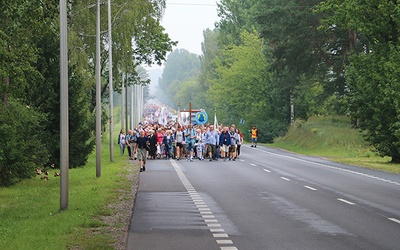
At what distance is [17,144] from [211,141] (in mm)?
20566

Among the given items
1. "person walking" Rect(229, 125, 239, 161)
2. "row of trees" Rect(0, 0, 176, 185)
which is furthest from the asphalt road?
"person walking" Rect(229, 125, 239, 161)

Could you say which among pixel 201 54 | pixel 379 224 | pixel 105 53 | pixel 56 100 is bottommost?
pixel 379 224

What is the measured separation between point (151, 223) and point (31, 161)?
1294cm

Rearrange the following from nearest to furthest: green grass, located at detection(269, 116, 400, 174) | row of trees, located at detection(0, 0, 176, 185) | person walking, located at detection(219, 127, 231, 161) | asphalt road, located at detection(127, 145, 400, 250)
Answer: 1. asphalt road, located at detection(127, 145, 400, 250)
2. row of trees, located at detection(0, 0, 176, 185)
3. person walking, located at detection(219, 127, 231, 161)
4. green grass, located at detection(269, 116, 400, 174)

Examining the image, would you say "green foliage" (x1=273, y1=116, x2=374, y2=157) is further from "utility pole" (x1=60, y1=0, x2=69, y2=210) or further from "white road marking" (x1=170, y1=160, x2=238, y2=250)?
"utility pole" (x1=60, y1=0, x2=69, y2=210)

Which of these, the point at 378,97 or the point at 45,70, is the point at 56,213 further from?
the point at 378,97

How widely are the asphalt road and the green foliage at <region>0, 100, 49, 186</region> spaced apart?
375 cm

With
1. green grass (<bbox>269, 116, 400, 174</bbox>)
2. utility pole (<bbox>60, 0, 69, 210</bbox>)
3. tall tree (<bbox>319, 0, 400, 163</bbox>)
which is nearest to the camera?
utility pole (<bbox>60, 0, 69, 210</bbox>)

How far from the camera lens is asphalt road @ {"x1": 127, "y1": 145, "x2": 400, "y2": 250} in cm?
1330

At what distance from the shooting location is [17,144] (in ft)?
86.1

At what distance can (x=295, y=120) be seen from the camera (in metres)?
81.7

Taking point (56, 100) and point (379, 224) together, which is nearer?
point (379, 224)

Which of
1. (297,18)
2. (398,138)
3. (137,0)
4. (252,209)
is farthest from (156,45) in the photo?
(252,209)

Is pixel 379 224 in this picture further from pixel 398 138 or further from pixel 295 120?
pixel 295 120
